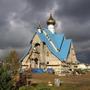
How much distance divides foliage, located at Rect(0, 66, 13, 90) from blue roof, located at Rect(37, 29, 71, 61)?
52130 mm

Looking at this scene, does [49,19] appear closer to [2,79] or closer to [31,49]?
[31,49]

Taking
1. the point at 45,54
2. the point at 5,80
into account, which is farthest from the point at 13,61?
the point at 45,54

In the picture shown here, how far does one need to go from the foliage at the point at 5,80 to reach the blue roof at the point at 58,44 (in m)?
52.1

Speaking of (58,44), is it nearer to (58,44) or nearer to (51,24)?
(58,44)

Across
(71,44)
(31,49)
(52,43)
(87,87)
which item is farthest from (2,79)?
(71,44)

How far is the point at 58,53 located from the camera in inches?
3622

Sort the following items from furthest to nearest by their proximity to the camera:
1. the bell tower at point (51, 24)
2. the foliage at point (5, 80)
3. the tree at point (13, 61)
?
the bell tower at point (51, 24) → the tree at point (13, 61) → the foliage at point (5, 80)

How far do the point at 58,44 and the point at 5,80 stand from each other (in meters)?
59.6

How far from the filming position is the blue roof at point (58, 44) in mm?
90250

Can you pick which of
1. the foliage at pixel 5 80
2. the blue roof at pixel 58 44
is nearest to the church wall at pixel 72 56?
the blue roof at pixel 58 44

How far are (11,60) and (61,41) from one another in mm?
47298

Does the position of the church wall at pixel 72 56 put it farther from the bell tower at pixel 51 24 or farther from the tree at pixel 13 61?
the tree at pixel 13 61

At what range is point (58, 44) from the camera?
94750mm

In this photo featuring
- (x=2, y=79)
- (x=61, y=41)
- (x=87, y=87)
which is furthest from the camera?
(x=61, y=41)
